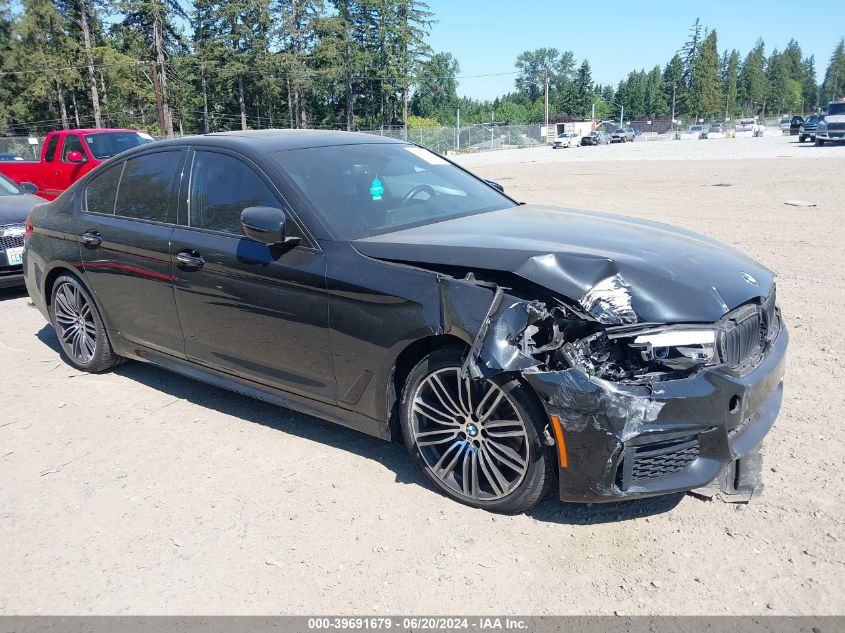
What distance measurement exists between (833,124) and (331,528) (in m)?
42.6

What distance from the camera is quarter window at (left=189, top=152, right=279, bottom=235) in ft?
12.9

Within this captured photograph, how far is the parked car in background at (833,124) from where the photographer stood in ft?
122

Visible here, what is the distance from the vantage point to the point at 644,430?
2752 mm

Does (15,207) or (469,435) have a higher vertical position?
(15,207)

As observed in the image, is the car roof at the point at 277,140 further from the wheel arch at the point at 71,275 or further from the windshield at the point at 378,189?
the wheel arch at the point at 71,275

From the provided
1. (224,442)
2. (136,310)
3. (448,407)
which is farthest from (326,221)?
(136,310)

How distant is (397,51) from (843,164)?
63.2m

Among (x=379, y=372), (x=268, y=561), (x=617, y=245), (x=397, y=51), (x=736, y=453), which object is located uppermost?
(x=397, y=51)

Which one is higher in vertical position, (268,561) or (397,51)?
(397,51)

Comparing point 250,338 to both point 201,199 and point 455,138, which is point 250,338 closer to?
point 201,199

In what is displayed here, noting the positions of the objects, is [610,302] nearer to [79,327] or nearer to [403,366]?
[403,366]

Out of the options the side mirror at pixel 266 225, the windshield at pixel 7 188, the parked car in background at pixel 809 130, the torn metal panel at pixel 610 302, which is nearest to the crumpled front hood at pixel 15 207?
the windshield at pixel 7 188

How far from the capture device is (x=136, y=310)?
465cm

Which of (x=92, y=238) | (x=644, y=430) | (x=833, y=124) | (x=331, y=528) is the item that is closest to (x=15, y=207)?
(x=92, y=238)
